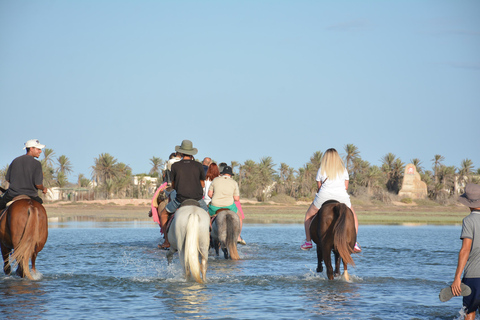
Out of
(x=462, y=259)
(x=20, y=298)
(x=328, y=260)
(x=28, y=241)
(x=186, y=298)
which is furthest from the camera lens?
(x=328, y=260)

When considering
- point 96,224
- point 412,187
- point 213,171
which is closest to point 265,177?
point 412,187

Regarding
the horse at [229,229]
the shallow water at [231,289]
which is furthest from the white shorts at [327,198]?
the horse at [229,229]

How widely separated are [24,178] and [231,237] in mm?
5324

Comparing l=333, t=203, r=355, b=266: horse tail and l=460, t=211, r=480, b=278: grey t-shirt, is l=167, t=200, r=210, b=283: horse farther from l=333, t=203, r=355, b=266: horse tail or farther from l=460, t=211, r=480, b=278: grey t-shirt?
l=460, t=211, r=480, b=278: grey t-shirt

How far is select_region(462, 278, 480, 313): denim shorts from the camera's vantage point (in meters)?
6.38

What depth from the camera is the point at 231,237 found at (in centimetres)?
1436

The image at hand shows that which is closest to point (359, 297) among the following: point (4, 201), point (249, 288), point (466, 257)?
point (249, 288)

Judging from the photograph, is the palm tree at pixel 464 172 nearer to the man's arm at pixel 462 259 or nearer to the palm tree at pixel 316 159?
the palm tree at pixel 316 159

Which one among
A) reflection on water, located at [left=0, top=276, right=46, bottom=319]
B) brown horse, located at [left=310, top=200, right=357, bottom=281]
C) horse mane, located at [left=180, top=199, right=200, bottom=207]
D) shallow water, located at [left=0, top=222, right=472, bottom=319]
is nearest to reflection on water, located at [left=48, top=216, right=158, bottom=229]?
shallow water, located at [left=0, top=222, right=472, bottom=319]

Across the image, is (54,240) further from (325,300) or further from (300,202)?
(300,202)

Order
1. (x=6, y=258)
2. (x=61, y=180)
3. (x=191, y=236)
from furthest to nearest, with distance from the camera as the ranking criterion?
(x=61, y=180) < (x=6, y=258) < (x=191, y=236)

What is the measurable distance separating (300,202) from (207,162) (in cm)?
5420

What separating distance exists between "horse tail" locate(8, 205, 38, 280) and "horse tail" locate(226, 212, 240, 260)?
520 centimetres

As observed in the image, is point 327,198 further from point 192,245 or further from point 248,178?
point 248,178
